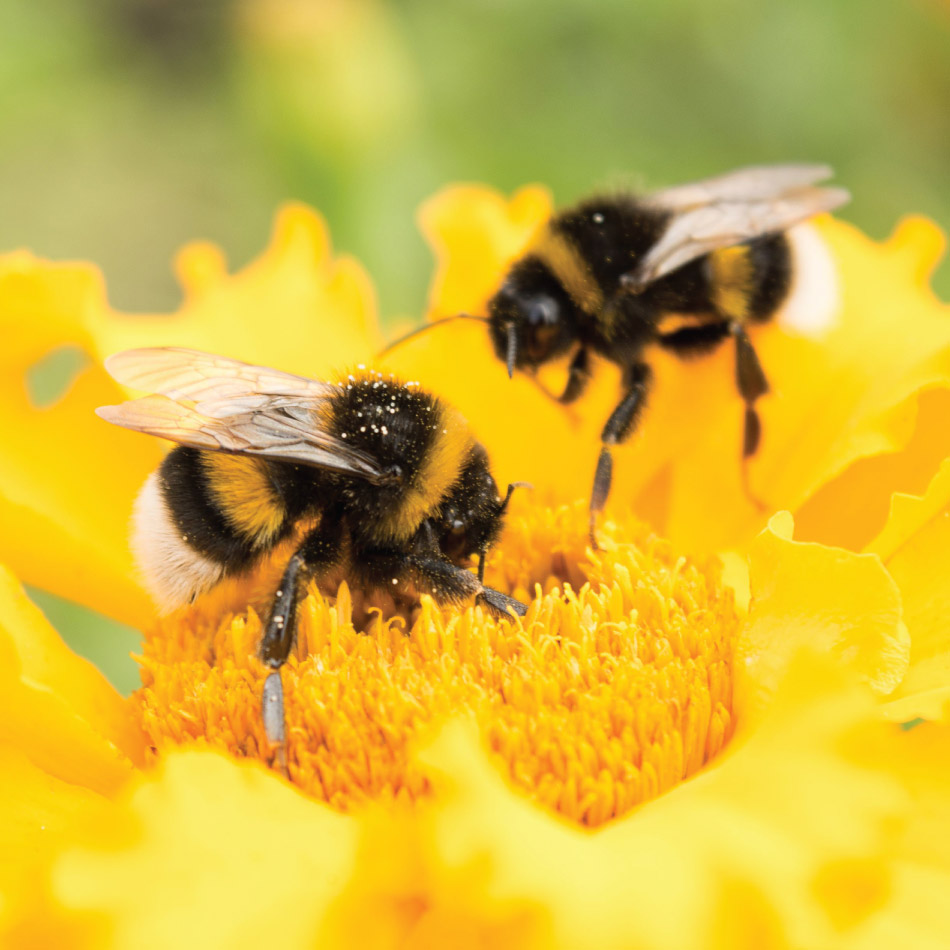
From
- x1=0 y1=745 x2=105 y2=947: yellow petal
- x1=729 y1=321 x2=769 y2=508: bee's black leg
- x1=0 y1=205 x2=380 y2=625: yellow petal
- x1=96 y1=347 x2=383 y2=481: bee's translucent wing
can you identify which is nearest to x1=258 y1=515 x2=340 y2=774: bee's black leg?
x1=96 y1=347 x2=383 y2=481: bee's translucent wing

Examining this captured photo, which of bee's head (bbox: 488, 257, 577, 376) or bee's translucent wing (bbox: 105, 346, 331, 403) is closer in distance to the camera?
bee's translucent wing (bbox: 105, 346, 331, 403)

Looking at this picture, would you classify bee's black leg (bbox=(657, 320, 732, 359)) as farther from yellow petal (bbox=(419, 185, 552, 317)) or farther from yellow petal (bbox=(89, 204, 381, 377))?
yellow petal (bbox=(89, 204, 381, 377))

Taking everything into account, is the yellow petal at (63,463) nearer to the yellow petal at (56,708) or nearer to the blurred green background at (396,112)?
the yellow petal at (56,708)

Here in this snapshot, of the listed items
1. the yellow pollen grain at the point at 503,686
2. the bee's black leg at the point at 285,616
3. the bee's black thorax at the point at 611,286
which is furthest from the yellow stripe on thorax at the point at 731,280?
the bee's black leg at the point at 285,616

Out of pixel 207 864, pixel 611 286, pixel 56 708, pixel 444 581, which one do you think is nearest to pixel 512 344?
pixel 611 286

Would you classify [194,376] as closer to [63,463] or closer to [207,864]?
[63,463]

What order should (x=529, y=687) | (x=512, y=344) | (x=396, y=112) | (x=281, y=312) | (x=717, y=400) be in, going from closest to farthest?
(x=529, y=687) → (x=512, y=344) → (x=717, y=400) → (x=281, y=312) → (x=396, y=112)
